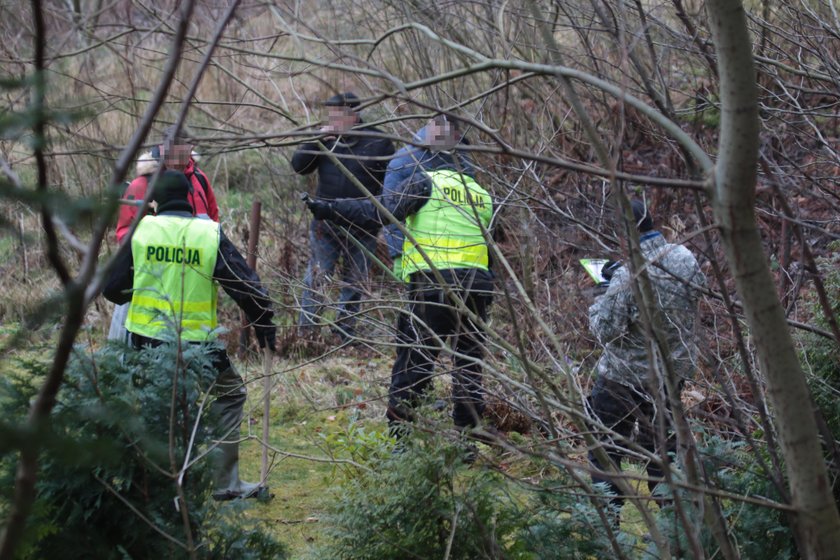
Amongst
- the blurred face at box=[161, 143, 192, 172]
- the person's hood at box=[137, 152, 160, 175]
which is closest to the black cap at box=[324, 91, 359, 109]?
the blurred face at box=[161, 143, 192, 172]

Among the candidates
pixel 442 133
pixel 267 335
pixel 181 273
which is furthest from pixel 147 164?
pixel 442 133

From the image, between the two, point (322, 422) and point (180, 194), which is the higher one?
point (180, 194)

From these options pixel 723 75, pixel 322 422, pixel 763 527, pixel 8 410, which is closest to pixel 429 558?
pixel 763 527

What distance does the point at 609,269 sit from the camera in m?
4.51

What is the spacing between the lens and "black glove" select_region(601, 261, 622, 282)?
4465 millimetres

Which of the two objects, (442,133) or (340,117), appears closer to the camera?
(340,117)

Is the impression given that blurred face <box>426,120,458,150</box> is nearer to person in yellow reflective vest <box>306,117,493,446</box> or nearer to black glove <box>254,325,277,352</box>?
person in yellow reflective vest <box>306,117,493,446</box>

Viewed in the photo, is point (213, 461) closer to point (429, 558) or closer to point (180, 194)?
point (429, 558)

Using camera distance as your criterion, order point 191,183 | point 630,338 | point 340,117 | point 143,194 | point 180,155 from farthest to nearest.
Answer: point 191,183
point 143,194
point 630,338
point 180,155
point 340,117

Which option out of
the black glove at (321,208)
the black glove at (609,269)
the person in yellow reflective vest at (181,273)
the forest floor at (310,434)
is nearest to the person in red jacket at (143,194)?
the person in yellow reflective vest at (181,273)

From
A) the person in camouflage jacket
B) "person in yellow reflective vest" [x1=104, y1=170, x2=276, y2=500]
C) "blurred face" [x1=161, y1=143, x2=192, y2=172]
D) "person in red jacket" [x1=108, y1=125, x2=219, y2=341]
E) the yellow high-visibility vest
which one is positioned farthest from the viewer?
the yellow high-visibility vest

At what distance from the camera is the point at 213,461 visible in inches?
123

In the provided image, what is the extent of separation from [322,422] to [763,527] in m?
4.30

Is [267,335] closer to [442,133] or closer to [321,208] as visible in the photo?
[321,208]
